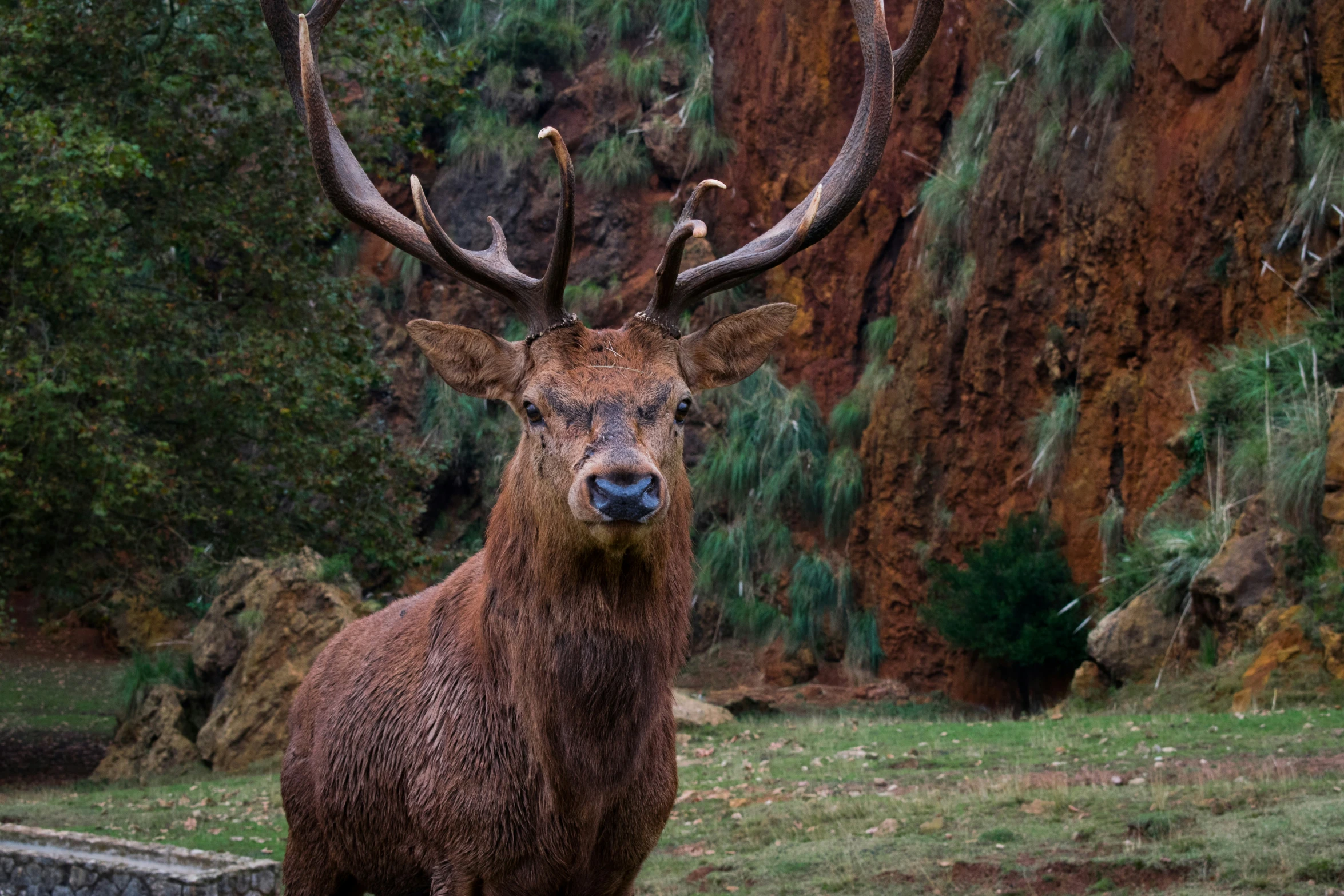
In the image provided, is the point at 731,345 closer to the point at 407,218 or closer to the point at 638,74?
the point at 407,218

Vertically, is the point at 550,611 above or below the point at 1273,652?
above

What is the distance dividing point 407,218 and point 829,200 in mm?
1590

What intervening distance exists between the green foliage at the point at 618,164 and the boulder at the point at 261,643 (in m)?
10.7

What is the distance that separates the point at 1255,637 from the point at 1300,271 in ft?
13.3

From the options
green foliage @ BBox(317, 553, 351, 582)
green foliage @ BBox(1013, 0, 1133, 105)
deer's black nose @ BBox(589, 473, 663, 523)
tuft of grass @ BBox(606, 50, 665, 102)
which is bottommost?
green foliage @ BBox(317, 553, 351, 582)

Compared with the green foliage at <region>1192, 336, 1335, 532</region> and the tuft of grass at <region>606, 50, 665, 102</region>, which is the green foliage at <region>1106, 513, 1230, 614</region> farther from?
the tuft of grass at <region>606, 50, 665, 102</region>

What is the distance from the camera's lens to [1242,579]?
1219 cm

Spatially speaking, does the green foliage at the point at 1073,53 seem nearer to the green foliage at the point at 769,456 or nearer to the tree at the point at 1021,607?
the tree at the point at 1021,607

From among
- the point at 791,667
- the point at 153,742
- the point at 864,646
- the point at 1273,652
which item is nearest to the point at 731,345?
the point at 1273,652

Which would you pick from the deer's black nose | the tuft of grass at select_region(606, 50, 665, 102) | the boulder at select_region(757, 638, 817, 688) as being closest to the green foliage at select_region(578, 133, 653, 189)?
the tuft of grass at select_region(606, 50, 665, 102)

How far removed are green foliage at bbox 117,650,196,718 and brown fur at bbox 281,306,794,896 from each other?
10.9 metres

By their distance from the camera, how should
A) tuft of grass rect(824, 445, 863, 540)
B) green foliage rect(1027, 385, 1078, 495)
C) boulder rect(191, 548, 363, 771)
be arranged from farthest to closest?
tuft of grass rect(824, 445, 863, 540) < green foliage rect(1027, 385, 1078, 495) < boulder rect(191, 548, 363, 771)

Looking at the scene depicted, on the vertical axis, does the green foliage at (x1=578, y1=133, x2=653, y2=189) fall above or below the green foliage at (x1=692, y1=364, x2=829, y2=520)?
above

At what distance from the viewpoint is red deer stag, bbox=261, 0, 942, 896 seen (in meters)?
4.43
